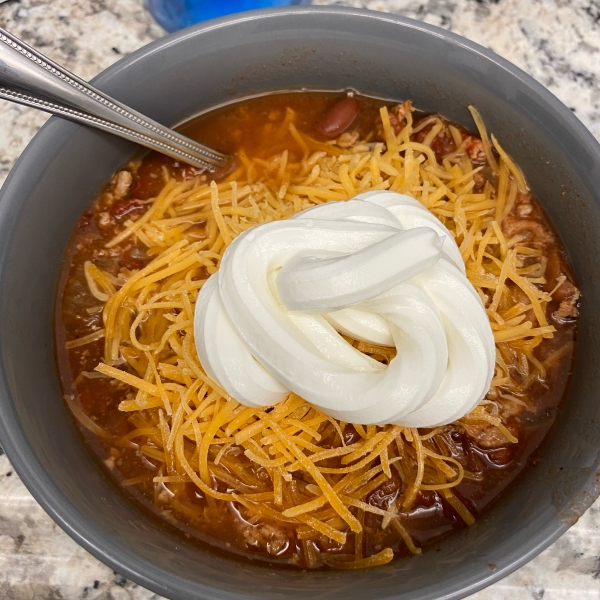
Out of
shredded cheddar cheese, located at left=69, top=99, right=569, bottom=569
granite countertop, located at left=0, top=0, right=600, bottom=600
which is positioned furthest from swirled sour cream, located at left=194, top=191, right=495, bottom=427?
granite countertop, located at left=0, top=0, right=600, bottom=600

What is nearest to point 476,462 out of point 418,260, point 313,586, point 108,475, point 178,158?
point 313,586

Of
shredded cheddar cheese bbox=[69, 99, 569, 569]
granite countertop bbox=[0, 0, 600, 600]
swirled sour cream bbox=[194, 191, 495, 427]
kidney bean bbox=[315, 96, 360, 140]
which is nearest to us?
swirled sour cream bbox=[194, 191, 495, 427]

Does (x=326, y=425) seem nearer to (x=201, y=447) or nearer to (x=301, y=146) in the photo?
(x=201, y=447)

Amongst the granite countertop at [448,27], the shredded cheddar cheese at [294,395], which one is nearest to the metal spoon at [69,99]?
the shredded cheddar cheese at [294,395]

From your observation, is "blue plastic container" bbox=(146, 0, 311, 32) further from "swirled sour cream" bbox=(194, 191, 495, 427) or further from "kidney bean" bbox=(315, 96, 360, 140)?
"swirled sour cream" bbox=(194, 191, 495, 427)

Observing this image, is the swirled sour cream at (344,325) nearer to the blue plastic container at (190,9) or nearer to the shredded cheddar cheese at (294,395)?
the shredded cheddar cheese at (294,395)
